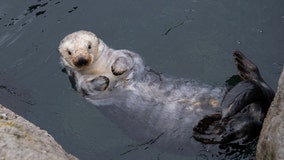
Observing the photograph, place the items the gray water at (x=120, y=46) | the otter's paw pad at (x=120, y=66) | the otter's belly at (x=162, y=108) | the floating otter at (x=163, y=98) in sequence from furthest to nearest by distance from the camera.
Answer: the gray water at (x=120, y=46), the otter's paw pad at (x=120, y=66), the otter's belly at (x=162, y=108), the floating otter at (x=163, y=98)

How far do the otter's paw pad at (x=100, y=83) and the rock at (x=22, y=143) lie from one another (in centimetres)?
159

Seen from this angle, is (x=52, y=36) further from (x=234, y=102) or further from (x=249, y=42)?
(x=234, y=102)

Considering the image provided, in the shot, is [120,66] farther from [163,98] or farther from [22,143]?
[22,143]

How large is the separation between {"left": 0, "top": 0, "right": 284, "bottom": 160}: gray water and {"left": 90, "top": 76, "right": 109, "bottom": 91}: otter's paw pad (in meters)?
0.44

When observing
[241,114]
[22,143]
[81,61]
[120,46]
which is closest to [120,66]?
[81,61]

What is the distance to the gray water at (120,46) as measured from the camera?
18.8ft

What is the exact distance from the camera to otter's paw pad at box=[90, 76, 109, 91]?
560 cm

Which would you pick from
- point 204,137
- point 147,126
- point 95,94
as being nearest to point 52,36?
point 95,94

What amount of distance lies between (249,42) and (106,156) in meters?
2.41

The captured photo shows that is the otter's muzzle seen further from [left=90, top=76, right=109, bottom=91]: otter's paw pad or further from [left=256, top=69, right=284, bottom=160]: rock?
[left=256, top=69, right=284, bottom=160]: rock

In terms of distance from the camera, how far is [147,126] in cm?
511

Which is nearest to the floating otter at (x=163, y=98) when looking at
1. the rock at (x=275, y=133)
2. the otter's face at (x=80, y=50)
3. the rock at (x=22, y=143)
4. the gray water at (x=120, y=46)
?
the otter's face at (x=80, y=50)

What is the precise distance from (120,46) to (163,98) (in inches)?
61.0

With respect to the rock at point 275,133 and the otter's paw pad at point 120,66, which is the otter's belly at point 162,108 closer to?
the otter's paw pad at point 120,66
